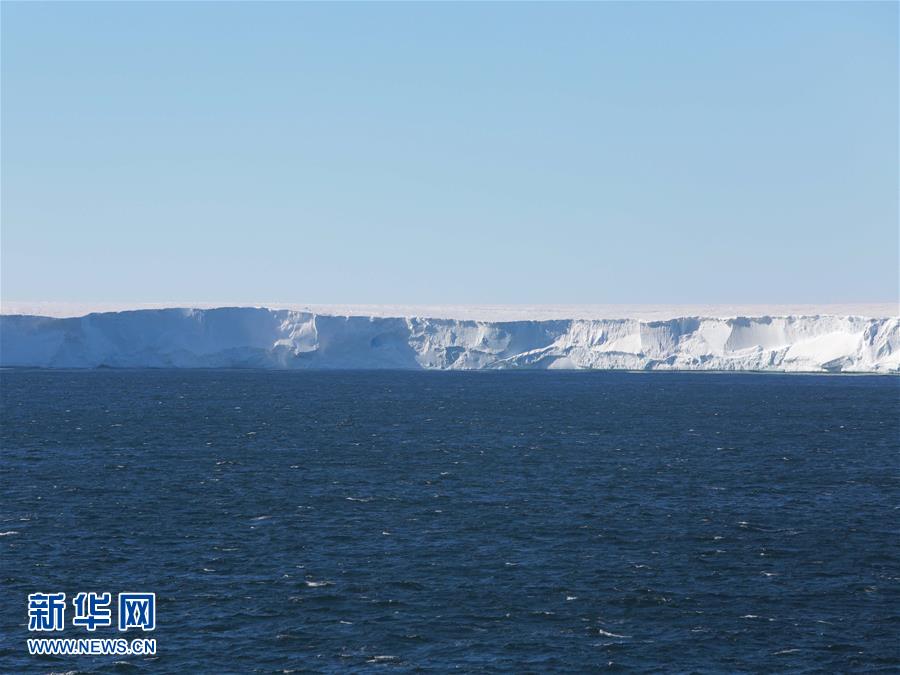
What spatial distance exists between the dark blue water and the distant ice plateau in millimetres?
85023

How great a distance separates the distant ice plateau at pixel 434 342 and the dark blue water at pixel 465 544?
279ft

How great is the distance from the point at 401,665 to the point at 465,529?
47.8ft

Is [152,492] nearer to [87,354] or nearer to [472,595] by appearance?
[472,595]

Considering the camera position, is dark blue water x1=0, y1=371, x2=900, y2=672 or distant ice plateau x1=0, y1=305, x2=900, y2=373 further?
distant ice plateau x1=0, y1=305, x2=900, y2=373

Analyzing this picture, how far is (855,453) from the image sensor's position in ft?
203

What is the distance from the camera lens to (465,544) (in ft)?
118

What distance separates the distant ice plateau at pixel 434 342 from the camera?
158m

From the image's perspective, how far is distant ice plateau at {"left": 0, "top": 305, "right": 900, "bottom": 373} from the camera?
15788 cm

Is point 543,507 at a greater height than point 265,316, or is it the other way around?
point 265,316

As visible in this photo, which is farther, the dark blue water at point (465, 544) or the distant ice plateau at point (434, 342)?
the distant ice plateau at point (434, 342)

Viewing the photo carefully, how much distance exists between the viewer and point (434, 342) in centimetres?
17962

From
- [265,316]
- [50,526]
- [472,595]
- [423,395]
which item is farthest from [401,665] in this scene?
[265,316]

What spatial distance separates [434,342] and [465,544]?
143770mm

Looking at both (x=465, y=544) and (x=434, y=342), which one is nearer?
(x=465, y=544)
